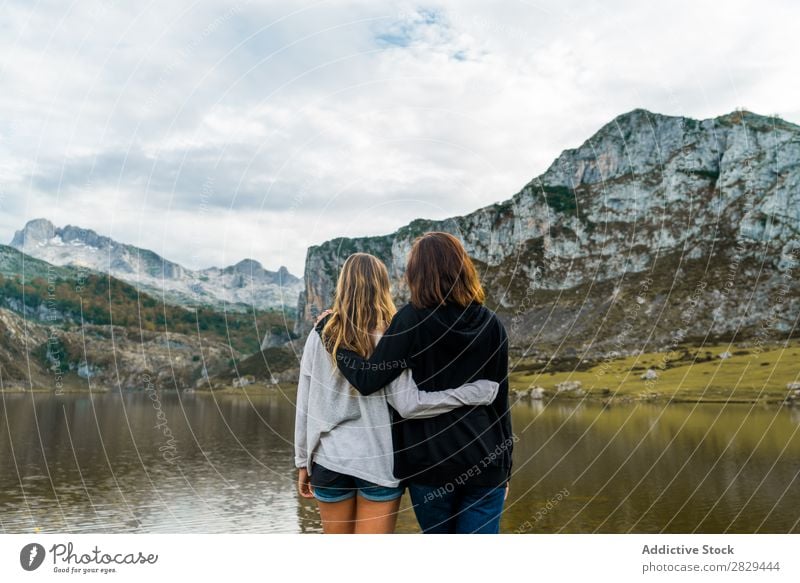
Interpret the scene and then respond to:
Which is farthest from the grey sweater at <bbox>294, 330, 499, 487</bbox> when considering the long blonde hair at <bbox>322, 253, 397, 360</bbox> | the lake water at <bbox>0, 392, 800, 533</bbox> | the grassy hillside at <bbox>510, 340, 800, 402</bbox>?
the grassy hillside at <bbox>510, 340, 800, 402</bbox>

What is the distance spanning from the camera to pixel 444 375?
516 centimetres

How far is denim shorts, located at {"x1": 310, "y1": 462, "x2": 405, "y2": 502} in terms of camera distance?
17.2 ft

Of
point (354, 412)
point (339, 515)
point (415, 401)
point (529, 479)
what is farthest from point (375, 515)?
point (529, 479)

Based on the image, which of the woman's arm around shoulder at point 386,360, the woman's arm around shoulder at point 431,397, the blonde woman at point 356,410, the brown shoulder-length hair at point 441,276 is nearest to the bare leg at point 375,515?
the blonde woman at point 356,410

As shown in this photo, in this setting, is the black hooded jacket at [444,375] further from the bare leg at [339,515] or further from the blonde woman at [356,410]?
the bare leg at [339,515]

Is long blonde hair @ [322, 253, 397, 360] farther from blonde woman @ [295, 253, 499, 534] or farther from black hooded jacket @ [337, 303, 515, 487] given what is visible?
black hooded jacket @ [337, 303, 515, 487]

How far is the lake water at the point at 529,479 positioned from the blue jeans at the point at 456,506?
13.5m

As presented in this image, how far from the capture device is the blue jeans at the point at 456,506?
17.0ft

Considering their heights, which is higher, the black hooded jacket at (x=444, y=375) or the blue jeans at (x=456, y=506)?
the black hooded jacket at (x=444, y=375)

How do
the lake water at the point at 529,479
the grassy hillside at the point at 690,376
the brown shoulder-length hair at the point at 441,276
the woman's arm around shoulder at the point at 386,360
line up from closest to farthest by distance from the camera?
1. the woman's arm around shoulder at the point at 386,360
2. the brown shoulder-length hair at the point at 441,276
3. the lake water at the point at 529,479
4. the grassy hillside at the point at 690,376

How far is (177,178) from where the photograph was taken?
11891 millimetres
